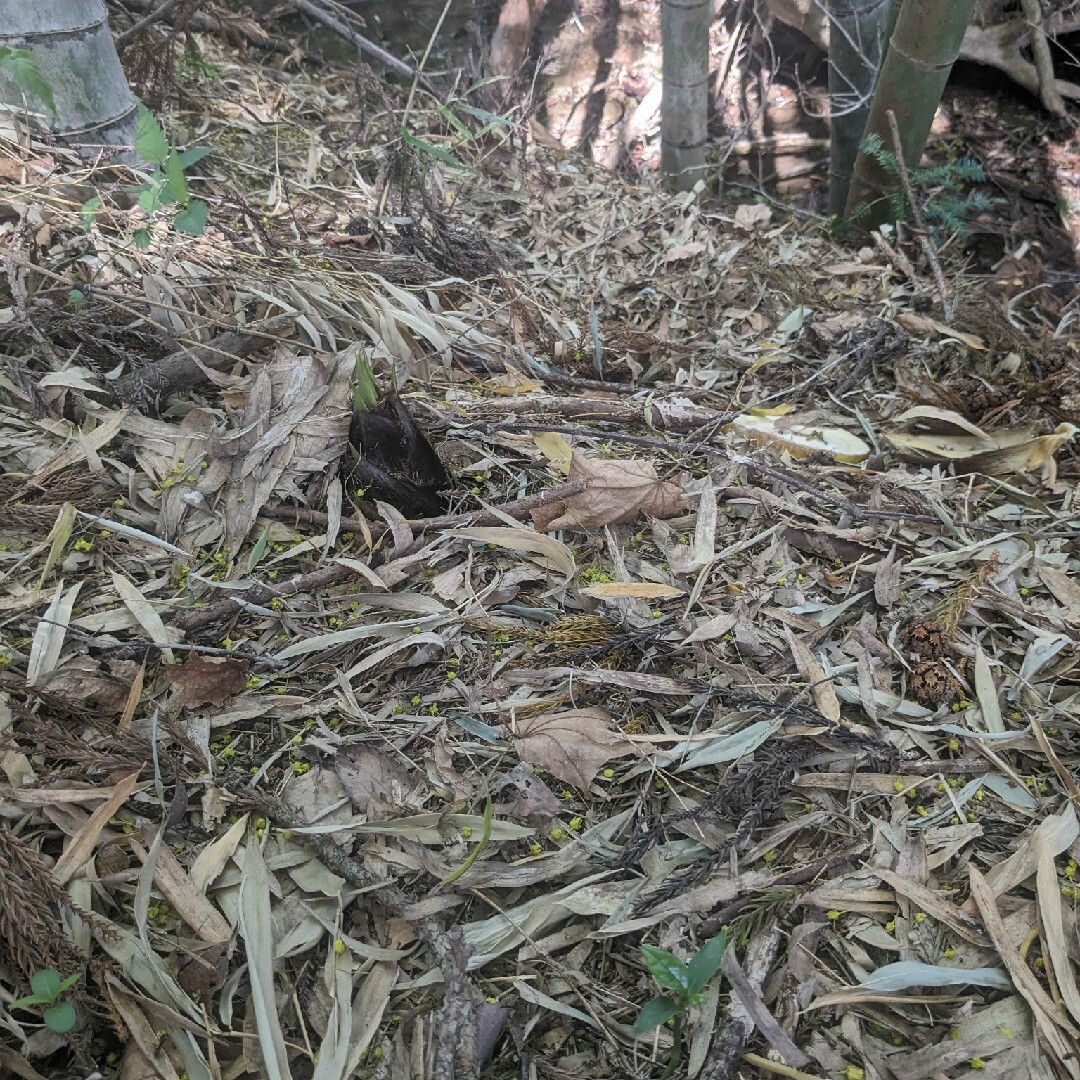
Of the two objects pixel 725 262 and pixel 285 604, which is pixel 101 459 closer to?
pixel 285 604

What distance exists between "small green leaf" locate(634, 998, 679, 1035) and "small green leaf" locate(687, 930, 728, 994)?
0.10ft

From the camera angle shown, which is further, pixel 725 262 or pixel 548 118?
pixel 548 118

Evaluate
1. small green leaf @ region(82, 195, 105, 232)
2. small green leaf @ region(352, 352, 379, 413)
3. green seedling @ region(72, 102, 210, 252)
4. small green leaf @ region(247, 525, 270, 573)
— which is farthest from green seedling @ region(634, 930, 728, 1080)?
small green leaf @ region(82, 195, 105, 232)

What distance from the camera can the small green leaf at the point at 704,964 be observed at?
887 millimetres

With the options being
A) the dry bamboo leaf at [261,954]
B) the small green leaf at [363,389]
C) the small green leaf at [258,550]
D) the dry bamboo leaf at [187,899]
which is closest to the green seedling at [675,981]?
the dry bamboo leaf at [261,954]

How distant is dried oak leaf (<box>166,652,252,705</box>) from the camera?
1.20 m

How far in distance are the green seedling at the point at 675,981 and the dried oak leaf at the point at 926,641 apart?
631 millimetres

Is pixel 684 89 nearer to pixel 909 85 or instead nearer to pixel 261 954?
pixel 909 85

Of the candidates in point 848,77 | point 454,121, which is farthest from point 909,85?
point 454,121

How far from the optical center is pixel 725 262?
2596 millimetres

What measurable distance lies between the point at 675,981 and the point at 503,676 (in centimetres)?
52

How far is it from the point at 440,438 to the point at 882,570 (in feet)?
2.80

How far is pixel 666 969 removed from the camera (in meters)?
0.89

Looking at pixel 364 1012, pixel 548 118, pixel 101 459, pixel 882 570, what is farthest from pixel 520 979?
pixel 548 118
